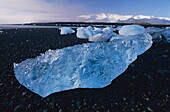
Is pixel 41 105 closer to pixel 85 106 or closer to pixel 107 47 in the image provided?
pixel 85 106

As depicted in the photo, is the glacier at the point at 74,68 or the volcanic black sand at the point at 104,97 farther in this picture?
the glacier at the point at 74,68

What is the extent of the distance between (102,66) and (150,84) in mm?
898

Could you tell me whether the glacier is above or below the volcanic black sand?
above

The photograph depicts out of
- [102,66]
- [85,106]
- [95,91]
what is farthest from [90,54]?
[85,106]

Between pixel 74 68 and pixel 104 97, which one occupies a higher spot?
pixel 74 68

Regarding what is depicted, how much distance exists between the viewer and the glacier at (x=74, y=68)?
275 centimetres

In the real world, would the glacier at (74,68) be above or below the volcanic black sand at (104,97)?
above

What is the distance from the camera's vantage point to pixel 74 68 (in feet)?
9.45

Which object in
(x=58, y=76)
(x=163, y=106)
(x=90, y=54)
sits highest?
(x=90, y=54)

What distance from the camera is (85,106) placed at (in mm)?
2402

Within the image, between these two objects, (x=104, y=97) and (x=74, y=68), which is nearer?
(x=104, y=97)

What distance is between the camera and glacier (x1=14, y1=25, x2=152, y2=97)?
2750 millimetres

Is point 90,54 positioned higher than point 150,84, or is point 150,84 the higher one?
point 90,54

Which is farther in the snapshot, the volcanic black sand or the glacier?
the glacier
